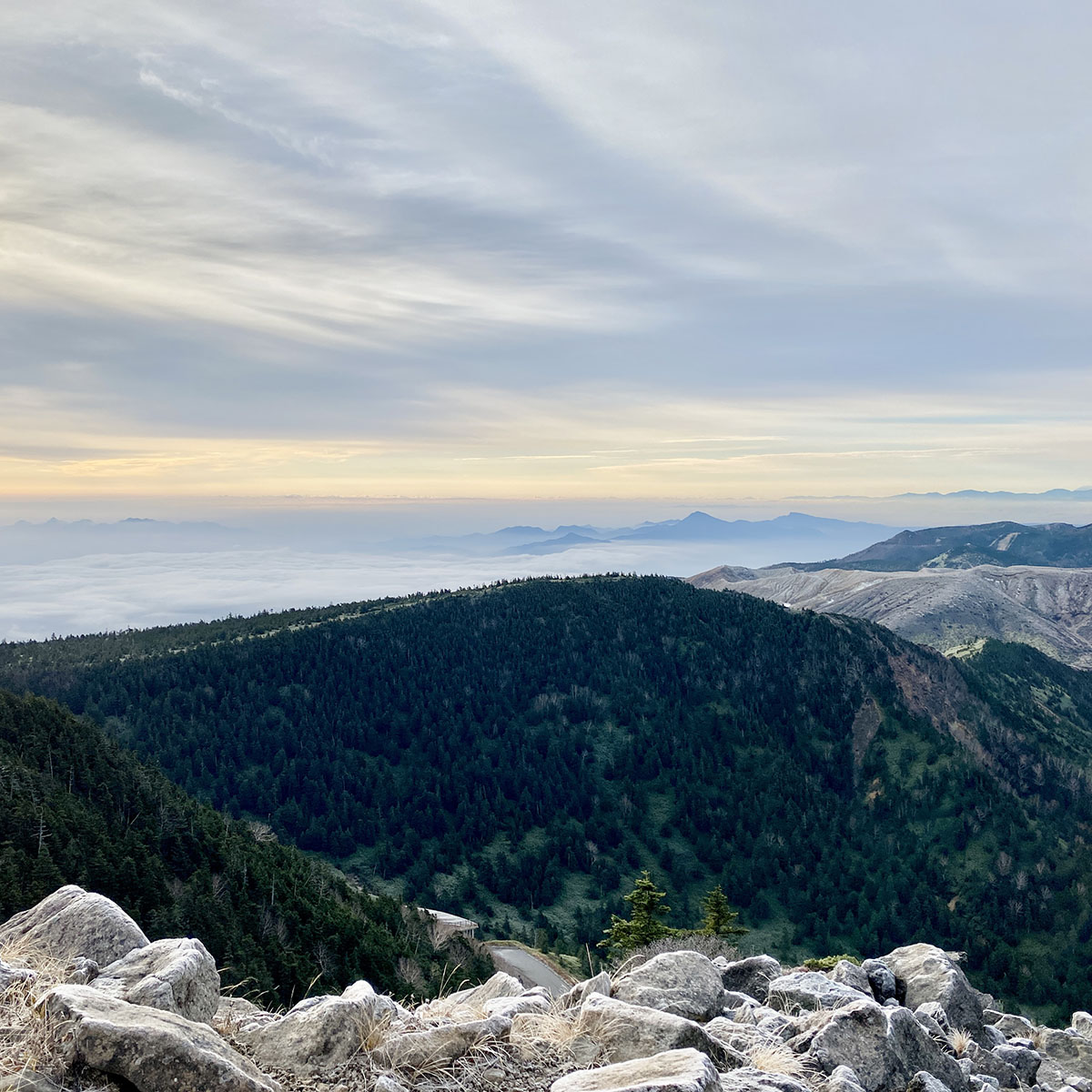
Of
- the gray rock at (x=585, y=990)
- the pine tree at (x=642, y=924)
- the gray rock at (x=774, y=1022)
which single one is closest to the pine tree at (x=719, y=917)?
the pine tree at (x=642, y=924)

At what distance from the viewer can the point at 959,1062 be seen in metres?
17.5

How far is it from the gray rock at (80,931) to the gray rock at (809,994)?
14547 mm

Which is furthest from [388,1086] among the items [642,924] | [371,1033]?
[642,924]

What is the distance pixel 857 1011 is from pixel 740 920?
191943 mm

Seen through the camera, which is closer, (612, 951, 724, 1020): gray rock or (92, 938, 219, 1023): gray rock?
(92, 938, 219, 1023): gray rock

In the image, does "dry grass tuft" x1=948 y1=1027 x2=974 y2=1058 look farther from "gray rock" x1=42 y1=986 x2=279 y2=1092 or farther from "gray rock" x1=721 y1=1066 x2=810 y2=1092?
"gray rock" x1=42 y1=986 x2=279 y2=1092

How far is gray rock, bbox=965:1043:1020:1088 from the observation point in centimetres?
1881

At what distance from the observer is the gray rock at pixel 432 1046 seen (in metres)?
11.6

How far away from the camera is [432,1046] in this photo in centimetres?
1177

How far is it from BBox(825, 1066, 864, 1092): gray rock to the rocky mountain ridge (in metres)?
0.04

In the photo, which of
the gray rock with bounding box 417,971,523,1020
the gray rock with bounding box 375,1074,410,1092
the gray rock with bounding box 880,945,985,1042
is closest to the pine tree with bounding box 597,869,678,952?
the gray rock with bounding box 880,945,985,1042

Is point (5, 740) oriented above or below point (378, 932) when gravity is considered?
above

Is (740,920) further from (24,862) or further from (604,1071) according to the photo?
(604,1071)

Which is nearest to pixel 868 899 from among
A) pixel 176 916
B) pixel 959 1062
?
pixel 176 916
